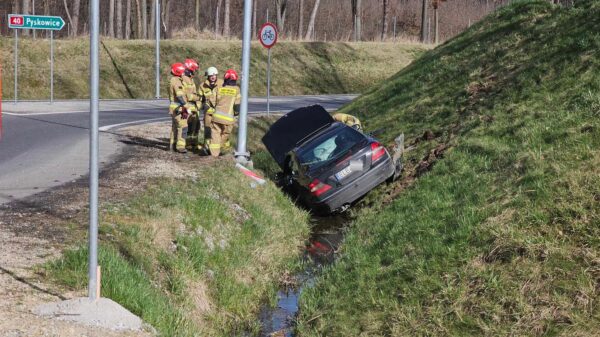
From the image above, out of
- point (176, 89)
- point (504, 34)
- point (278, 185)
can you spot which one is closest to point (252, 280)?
point (278, 185)

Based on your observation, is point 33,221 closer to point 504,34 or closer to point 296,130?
point 296,130

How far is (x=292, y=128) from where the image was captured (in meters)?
15.3

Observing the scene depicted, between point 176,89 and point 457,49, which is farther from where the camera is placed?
point 457,49

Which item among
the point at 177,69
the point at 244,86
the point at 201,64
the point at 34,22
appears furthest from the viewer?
the point at 201,64

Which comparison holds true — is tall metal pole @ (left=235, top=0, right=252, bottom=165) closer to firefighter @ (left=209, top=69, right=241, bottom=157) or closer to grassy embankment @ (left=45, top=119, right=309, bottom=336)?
firefighter @ (left=209, top=69, right=241, bottom=157)

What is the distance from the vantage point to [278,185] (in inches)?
589

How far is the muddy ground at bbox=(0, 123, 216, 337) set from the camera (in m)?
6.31

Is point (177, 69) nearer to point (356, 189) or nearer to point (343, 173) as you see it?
point (343, 173)

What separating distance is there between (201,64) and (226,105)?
1158 inches

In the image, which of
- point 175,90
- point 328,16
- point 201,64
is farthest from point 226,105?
point 328,16

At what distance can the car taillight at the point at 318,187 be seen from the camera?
13148 millimetres

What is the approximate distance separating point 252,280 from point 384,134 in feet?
26.5

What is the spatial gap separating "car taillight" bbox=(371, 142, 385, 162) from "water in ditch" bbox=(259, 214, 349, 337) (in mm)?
1258

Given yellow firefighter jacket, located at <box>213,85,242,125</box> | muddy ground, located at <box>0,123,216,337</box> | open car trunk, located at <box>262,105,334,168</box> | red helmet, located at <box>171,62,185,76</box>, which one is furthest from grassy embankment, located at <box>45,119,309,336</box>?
red helmet, located at <box>171,62,185,76</box>
